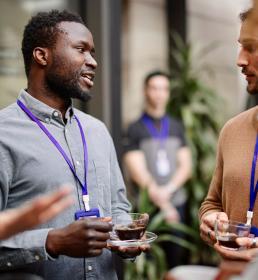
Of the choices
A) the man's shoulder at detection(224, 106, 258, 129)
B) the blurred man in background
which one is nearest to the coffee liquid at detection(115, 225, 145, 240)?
the man's shoulder at detection(224, 106, 258, 129)

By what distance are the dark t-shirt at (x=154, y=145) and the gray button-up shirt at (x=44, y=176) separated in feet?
6.71

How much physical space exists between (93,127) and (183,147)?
2.23 m

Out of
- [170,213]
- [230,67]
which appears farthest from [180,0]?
[170,213]

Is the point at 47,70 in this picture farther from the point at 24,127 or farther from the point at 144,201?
the point at 144,201

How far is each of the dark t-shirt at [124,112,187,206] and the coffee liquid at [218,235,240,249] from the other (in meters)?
2.29

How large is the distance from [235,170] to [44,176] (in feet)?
2.38

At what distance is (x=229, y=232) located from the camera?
5.93ft

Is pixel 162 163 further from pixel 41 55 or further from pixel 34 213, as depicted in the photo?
pixel 34 213

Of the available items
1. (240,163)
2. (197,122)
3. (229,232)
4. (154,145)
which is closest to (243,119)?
(240,163)

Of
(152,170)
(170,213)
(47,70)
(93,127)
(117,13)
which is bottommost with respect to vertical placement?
(170,213)

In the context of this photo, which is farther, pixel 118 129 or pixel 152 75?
pixel 152 75

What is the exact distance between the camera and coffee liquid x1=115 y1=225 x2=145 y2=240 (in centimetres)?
183

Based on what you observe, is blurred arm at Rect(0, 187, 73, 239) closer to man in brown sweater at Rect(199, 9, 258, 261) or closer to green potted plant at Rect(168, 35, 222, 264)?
man in brown sweater at Rect(199, 9, 258, 261)

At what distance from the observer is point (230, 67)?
599cm
